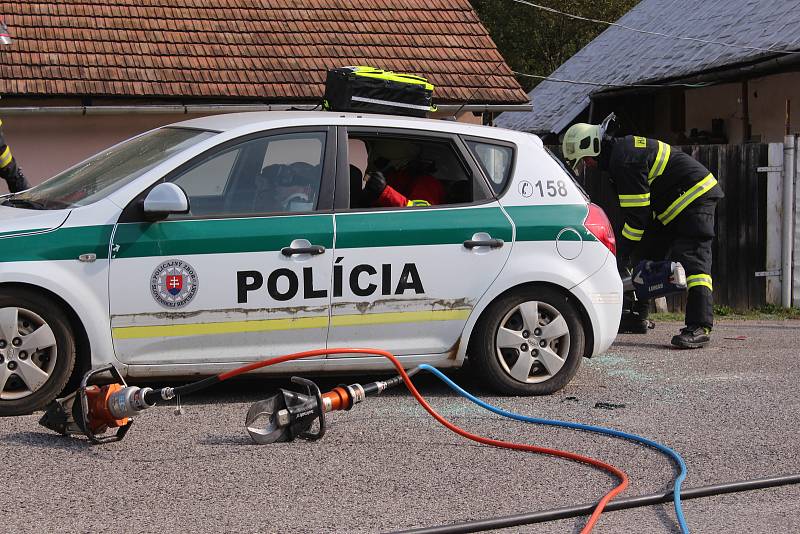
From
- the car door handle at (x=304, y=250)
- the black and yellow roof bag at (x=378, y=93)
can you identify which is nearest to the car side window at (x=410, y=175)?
the car door handle at (x=304, y=250)

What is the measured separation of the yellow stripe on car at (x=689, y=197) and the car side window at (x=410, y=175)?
2.98 meters

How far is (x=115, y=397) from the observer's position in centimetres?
552

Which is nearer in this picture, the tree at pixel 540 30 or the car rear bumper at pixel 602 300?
the car rear bumper at pixel 602 300

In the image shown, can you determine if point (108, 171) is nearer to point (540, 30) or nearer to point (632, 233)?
point (632, 233)

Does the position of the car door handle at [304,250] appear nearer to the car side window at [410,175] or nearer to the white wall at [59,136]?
the car side window at [410,175]

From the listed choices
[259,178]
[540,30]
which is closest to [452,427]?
[259,178]

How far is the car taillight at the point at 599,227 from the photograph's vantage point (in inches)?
283

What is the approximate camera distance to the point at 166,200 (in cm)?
618

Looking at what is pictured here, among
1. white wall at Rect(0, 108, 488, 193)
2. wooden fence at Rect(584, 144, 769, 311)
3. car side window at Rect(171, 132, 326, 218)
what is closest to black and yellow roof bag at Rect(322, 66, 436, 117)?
car side window at Rect(171, 132, 326, 218)

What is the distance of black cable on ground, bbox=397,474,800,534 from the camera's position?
178 inches

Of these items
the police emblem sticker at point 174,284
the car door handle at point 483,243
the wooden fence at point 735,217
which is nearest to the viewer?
the police emblem sticker at point 174,284

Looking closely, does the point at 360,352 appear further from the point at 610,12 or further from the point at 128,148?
the point at 610,12

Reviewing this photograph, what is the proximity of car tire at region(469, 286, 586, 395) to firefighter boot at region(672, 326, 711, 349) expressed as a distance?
2.43 m

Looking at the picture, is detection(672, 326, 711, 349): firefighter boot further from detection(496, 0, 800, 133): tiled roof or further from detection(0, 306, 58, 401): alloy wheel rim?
detection(496, 0, 800, 133): tiled roof
